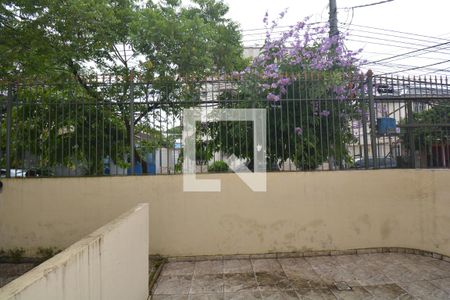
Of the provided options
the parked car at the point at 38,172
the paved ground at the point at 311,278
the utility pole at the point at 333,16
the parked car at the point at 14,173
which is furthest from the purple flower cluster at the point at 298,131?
the parked car at the point at 14,173

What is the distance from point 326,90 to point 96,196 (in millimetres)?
3704

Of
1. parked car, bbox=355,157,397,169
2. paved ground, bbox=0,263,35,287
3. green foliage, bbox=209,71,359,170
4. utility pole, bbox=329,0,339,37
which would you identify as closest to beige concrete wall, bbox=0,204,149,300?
green foliage, bbox=209,71,359,170

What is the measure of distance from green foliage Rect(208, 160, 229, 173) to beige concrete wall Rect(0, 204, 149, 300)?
4.90 ft

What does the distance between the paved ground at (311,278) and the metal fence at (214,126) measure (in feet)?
4.28

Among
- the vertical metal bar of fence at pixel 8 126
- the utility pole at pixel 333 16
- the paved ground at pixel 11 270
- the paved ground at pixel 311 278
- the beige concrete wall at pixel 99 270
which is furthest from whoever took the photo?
the utility pole at pixel 333 16

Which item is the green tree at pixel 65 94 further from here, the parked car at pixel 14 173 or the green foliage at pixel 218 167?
the green foliage at pixel 218 167

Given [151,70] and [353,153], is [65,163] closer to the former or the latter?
[151,70]

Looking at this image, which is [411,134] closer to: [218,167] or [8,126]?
[218,167]

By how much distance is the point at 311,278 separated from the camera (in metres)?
3.75

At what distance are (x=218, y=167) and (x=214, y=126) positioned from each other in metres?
0.61

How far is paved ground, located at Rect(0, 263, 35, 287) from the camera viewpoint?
3.95 meters

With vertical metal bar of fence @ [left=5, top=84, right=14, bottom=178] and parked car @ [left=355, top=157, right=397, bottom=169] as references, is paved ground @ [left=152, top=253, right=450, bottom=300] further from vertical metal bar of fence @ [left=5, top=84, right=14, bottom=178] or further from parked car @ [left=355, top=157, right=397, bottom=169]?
vertical metal bar of fence @ [left=5, top=84, right=14, bottom=178]

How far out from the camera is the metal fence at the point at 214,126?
463 cm

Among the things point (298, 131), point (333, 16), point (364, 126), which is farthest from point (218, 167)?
point (333, 16)
